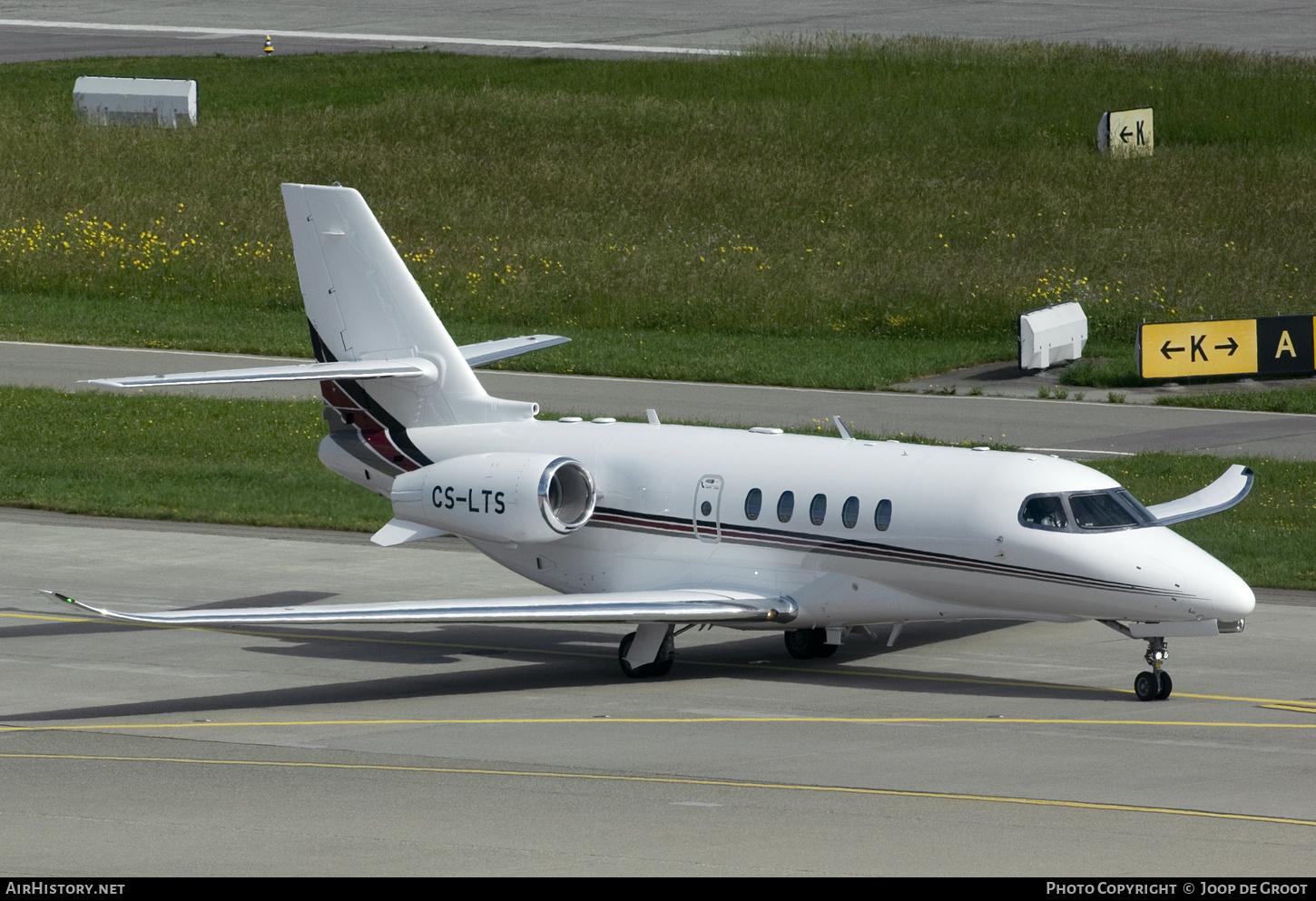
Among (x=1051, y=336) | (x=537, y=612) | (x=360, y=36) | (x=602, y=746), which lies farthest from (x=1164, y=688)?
(x=360, y=36)

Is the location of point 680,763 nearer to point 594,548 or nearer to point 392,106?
point 594,548

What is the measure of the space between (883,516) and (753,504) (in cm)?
182

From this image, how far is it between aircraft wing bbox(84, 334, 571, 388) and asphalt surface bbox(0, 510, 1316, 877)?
3.58 m

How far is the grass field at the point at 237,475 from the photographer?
33.3 m

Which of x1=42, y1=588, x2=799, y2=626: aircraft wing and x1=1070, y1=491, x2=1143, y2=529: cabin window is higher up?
x1=1070, y1=491, x2=1143, y2=529: cabin window

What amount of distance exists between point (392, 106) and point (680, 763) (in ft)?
181

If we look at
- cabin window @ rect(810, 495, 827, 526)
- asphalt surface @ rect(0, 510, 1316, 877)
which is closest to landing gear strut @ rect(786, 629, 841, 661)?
asphalt surface @ rect(0, 510, 1316, 877)

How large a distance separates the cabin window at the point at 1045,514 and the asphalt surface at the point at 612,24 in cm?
6090

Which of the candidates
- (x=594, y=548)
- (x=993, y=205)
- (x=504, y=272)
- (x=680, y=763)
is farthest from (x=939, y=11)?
(x=680, y=763)

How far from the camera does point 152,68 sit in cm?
8081

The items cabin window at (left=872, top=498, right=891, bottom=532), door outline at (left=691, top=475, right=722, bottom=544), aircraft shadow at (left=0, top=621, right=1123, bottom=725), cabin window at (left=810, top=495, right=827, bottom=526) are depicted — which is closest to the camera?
aircraft shadow at (left=0, top=621, right=1123, bottom=725)

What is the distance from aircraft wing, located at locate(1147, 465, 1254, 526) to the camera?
2700 centimetres

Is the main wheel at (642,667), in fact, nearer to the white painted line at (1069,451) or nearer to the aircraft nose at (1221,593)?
the aircraft nose at (1221,593)

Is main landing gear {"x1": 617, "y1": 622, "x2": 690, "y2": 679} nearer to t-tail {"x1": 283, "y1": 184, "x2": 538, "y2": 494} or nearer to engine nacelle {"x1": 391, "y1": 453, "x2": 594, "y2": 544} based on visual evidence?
engine nacelle {"x1": 391, "y1": 453, "x2": 594, "y2": 544}
